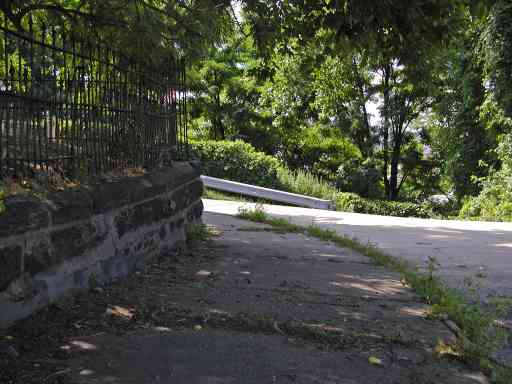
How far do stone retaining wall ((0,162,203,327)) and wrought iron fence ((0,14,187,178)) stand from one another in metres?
0.29

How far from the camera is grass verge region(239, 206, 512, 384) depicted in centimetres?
396

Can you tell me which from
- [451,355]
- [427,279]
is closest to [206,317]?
[451,355]

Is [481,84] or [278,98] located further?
[278,98]

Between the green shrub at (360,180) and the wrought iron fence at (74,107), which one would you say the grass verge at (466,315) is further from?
the green shrub at (360,180)

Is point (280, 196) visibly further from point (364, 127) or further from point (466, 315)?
point (466, 315)

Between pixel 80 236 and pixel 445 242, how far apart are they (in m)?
Result: 6.61

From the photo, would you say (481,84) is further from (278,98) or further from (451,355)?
(451,355)

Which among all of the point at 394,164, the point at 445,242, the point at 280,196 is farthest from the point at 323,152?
the point at 445,242

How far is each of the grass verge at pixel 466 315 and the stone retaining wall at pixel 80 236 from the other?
2.60 m

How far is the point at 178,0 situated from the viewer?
7520 millimetres

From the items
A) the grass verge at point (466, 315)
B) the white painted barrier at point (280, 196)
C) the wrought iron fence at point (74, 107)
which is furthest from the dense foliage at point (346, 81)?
the white painted barrier at point (280, 196)

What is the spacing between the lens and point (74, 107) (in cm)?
512

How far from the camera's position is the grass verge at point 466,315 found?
13.0 feet

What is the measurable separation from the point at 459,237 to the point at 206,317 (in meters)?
6.98
